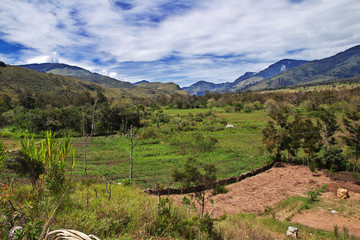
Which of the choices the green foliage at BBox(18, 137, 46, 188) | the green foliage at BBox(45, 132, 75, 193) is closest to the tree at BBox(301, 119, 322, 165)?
the green foliage at BBox(45, 132, 75, 193)

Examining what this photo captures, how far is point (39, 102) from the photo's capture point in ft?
189

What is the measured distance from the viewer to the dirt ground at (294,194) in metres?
10.7

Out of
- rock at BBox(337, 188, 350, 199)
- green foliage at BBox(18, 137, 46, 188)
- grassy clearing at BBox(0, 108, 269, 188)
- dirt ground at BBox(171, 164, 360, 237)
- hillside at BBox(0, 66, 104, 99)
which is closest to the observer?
green foliage at BBox(18, 137, 46, 188)

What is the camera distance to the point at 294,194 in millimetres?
14367

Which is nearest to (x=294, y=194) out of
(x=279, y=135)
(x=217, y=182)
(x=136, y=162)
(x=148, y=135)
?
(x=217, y=182)

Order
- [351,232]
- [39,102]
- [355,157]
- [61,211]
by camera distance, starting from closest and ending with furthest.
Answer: [61,211] → [351,232] → [355,157] → [39,102]

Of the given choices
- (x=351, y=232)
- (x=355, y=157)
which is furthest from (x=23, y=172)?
(x=355, y=157)

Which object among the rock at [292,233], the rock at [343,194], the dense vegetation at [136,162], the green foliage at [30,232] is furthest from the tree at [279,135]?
the green foliage at [30,232]

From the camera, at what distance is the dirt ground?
1067 cm

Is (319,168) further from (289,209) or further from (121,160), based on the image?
(121,160)

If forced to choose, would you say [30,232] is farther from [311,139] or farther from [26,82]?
[26,82]

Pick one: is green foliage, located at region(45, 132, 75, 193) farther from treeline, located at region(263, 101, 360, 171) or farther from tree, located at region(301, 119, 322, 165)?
tree, located at region(301, 119, 322, 165)

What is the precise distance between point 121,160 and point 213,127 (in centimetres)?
2618

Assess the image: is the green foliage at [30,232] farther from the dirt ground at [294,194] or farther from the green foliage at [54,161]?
the dirt ground at [294,194]
